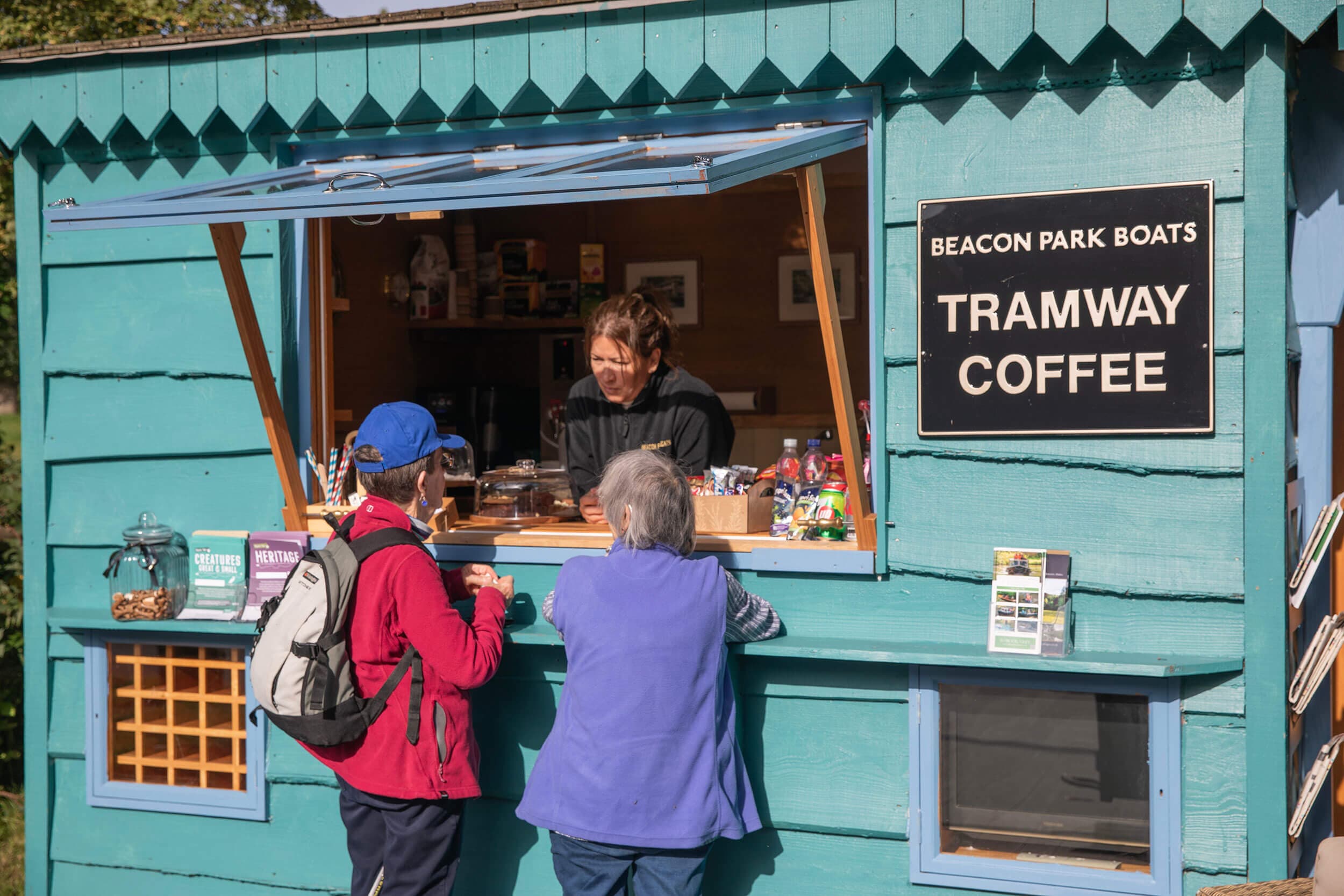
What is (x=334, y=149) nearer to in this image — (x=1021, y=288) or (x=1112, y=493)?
(x=1021, y=288)

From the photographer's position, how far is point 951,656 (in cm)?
323

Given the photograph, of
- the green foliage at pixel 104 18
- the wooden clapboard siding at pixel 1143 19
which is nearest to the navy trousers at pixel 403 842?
the wooden clapboard siding at pixel 1143 19

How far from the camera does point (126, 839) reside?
413cm

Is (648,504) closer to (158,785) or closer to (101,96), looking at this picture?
(158,785)

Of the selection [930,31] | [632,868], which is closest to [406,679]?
[632,868]

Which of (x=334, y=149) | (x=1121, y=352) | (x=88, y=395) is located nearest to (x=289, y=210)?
(x=334, y=149)

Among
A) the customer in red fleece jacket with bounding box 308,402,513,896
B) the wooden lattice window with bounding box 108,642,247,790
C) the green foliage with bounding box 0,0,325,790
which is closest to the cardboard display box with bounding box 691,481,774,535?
the customer in red fleece jacket with bounding box 308,402,513,896

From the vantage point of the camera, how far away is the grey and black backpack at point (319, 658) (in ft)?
9.79

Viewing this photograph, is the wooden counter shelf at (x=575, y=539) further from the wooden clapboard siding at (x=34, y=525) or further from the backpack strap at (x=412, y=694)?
the wooden clapboard siding at (x=34, y=525)

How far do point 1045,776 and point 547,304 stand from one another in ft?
13.4

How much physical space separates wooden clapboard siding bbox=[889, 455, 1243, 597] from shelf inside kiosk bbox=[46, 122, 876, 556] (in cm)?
16

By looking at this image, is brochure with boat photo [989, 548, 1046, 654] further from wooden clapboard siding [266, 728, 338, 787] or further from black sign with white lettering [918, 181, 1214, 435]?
wooden clapboard siding [266, 728, 338, 787]

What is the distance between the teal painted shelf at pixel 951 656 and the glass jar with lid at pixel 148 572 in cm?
32

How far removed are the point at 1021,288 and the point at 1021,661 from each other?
38.6 inches
